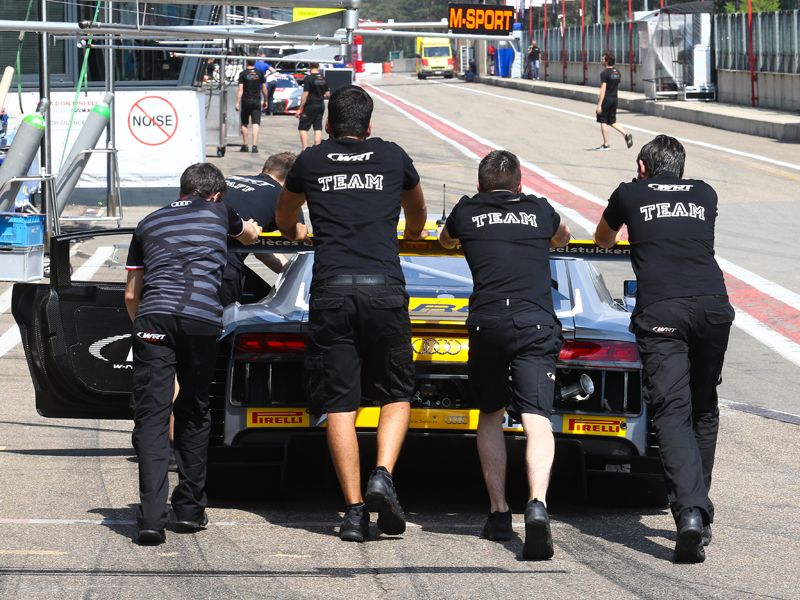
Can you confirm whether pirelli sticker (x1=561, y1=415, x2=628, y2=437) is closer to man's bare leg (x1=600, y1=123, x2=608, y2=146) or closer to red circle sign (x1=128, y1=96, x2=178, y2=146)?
red circle sign (x1=128, y1=96, x2=178, y2=146)

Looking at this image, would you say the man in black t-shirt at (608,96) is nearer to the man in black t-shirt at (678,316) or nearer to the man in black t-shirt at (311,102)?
the man in black t-shirt at (311,102)

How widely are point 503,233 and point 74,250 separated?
41.3ft

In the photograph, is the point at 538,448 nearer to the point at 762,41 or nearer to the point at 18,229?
the point at 18,229

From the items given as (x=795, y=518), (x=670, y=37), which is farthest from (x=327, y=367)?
(x=670, y=37)

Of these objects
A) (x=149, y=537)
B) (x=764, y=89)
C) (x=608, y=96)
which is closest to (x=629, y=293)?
(x=149, y=537)

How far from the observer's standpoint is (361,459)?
19.9 feet

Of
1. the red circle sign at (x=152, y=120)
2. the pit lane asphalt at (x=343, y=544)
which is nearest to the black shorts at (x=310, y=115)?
the red circle sign at (x=152, y=120)

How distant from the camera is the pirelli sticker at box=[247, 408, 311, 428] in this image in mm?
5965

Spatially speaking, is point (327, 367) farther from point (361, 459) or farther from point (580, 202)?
point (580, 202)

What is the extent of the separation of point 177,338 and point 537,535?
1.67 meters

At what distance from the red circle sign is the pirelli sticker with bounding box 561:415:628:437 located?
1500 cm

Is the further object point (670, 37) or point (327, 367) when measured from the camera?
point (670, 37)

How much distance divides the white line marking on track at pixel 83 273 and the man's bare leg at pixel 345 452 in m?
5.82

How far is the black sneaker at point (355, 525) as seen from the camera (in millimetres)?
5641
